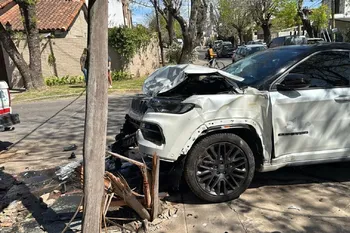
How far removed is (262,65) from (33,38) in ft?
42.0

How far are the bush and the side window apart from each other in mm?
15311

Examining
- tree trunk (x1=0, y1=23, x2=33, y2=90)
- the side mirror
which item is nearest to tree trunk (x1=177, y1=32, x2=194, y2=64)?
tree trunk (x1=0, y1=23, x2=33, y2=90)

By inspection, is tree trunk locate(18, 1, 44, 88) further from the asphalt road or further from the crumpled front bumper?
the asphalt road

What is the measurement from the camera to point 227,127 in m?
3.79

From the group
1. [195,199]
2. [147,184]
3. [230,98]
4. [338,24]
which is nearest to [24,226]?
[147,184]

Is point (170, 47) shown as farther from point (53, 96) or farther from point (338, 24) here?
point (338, 24)

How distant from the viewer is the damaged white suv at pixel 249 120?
3729 millimetres

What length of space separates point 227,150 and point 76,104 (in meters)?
8.94

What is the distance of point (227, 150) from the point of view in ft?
12.7

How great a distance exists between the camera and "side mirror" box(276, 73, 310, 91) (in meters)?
3.98

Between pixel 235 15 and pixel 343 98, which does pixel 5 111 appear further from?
pixel 235 15

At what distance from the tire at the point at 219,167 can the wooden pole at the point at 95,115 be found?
1.16 metres

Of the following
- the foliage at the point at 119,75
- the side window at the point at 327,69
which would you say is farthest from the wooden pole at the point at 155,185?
the foliage at the point at 119,75

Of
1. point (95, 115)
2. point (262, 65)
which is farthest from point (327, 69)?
point (95, 115)
